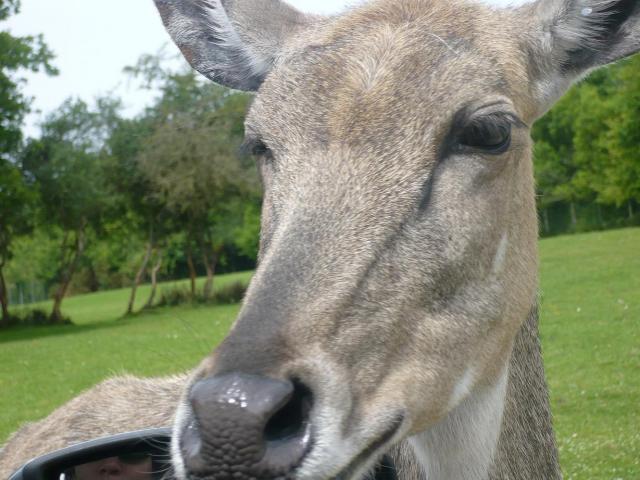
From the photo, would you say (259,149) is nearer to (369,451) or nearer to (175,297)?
(369,451)

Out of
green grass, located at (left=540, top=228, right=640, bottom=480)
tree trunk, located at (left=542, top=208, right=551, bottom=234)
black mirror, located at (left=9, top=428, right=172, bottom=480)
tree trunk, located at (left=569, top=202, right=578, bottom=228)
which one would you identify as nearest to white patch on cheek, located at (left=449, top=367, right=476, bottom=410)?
black mirror, located at (left=9, top=428, right=172, bottom=480)

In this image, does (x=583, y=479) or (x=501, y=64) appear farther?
(x=583, y=479)

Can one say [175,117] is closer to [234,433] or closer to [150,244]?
[150,244]

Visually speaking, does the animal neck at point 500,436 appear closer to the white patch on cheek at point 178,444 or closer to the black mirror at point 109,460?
the black mirror at point 109,460

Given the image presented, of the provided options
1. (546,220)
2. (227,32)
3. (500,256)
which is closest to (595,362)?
(227,32)

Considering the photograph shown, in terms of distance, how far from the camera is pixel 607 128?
211 feet

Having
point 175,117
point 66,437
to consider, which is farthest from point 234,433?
point 175,117

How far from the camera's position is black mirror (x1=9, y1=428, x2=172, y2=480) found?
11.0 feet

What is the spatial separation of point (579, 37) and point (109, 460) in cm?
291

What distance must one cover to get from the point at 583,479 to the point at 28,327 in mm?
36912

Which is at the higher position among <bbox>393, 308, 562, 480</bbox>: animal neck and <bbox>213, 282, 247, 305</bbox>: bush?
<bbox>393, 308, 562, 480</bbox>: animal neck

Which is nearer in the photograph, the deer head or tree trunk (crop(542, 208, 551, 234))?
the deer head

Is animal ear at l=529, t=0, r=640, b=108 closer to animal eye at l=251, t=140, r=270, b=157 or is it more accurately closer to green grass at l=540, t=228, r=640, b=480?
animal eye at l=251, t=140, r=270, b=157

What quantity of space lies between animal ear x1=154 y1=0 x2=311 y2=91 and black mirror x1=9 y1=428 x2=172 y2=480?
6.67 feet
